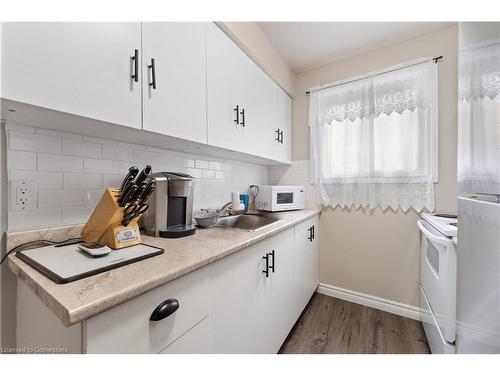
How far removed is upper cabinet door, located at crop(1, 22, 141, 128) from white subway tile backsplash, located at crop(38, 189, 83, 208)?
1.40 feet

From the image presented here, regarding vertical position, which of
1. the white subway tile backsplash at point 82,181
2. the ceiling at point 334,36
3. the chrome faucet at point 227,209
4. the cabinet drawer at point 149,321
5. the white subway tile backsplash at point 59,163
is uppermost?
the ceiling at point 334,36

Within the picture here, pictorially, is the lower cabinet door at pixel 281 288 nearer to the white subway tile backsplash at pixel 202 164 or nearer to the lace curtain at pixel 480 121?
the white subway tile backsplash at pixel 202 164

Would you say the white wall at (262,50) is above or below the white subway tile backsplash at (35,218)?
above

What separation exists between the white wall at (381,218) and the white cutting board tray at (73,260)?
1886 mm

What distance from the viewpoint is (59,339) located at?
0.53 meters

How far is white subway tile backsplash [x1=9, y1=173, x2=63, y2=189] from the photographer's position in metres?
0.83

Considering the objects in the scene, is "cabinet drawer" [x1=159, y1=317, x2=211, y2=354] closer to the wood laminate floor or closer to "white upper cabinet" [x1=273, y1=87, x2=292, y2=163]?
the wood laminate floor

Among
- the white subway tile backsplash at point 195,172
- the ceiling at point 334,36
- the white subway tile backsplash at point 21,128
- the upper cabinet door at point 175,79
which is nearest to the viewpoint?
the white subway tile backsplash at point 21,128

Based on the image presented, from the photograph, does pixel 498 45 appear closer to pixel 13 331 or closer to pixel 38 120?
pixel 38 120

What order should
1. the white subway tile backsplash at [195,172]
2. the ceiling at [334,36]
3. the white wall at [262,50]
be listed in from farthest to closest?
the ceiling at [334,36], the white subway tile backsplash at [195,172], the white wall at [262,50]

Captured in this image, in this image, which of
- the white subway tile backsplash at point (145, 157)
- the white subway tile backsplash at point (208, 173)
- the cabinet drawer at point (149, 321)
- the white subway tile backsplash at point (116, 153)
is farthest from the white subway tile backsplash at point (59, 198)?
the white subway tile backsplash at point (208, 173)

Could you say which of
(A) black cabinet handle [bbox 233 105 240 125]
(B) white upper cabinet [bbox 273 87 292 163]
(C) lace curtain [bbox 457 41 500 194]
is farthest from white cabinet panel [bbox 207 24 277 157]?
(C) lace curtain [bbox 457 41 500 194]

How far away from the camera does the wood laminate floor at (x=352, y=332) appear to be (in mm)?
1470
